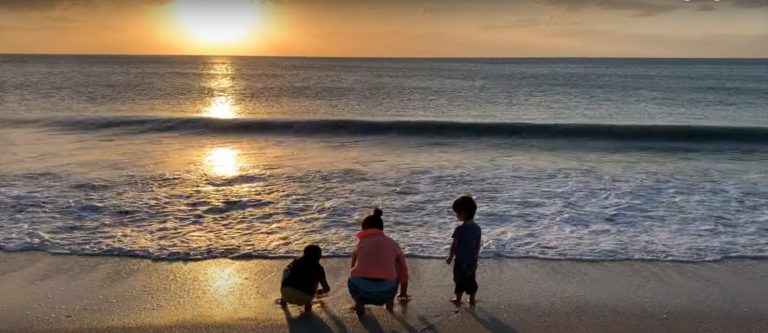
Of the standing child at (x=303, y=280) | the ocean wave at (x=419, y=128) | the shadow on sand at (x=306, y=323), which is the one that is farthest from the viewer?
the ocean wave at (x=419, y=128)

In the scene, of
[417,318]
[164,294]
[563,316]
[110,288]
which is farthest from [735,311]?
[110,288]

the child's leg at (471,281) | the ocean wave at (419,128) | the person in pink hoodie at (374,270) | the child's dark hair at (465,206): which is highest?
the child's dark hair at (465,206)

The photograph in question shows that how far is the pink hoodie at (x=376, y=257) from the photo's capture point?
508 cm

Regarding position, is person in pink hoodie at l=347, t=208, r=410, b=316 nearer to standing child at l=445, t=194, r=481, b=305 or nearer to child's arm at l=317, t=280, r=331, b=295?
child's arm at l=317, t=280, r=331, b=295

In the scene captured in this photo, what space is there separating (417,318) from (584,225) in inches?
159

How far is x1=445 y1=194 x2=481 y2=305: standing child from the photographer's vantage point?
5.33m

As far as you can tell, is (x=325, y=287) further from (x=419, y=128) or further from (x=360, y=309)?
(x=419, y=128)

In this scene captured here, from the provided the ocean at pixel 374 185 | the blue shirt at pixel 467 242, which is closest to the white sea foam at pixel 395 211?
the ocean at pixel 374 185

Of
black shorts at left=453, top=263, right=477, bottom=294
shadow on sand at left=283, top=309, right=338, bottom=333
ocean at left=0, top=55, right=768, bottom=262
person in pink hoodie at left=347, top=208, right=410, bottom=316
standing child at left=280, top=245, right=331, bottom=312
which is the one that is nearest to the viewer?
shadow on sand at left=283, top=309, right=338, bottom=333

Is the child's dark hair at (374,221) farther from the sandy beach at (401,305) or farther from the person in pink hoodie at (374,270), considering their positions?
the sandy beach at (401,305)

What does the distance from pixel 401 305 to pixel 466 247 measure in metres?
0.75

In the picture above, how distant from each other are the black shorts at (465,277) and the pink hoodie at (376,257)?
570 mm

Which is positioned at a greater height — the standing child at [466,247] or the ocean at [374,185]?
the standing child at [466,247]

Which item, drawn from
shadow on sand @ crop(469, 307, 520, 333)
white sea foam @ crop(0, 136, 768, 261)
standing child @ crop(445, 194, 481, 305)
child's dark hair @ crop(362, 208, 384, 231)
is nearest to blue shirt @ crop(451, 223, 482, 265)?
standing child @ crop(445, 194, 481, 305)
